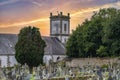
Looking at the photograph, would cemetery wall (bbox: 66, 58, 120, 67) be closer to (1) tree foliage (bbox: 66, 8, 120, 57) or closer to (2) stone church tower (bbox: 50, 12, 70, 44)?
(1) tree foliage (bbox: 66, 8, 120, 57)

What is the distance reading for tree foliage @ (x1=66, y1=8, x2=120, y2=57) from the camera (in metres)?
63.2

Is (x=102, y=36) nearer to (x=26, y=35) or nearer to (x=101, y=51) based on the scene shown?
(x=101, y=51)

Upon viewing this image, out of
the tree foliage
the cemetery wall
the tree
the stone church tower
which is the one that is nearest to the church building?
the stone church tower

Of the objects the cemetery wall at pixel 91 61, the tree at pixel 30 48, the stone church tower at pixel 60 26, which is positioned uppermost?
the stone church tower at pixel 60 26

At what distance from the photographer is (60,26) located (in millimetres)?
100812

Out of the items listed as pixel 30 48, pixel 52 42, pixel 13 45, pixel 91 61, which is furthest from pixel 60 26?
pixel 91 61

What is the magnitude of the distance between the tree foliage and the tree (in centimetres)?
547

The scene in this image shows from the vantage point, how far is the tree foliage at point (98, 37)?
2486 inches

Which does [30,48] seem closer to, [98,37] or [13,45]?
[98,37]

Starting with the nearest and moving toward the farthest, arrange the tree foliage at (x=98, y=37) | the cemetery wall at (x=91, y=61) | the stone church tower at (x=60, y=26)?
1. the cemetery wall at (x=91, y=61)
2. the tree foliage at (x=98, y=37)
3. the stone church tower at (x=60, y=26)

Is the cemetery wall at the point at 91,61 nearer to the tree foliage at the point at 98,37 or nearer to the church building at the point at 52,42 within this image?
the tree foliage at the point at 98,37

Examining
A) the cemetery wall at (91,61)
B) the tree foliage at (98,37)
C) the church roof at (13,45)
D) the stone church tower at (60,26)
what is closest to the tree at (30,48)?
the cemetery wall at (91,61)

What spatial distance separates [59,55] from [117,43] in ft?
90.6

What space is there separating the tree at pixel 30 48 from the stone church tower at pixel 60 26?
2837 cm
